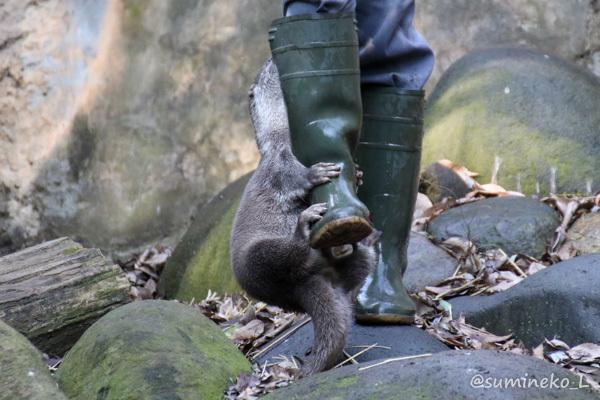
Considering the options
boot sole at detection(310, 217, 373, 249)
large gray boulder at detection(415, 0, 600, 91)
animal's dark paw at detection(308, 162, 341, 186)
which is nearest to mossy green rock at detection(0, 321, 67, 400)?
boot sole at detection(310, 217, 373, 249)

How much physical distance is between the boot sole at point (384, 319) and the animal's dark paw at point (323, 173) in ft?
2.29

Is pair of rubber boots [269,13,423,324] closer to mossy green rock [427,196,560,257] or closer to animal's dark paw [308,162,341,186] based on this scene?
animal's dark paw [308,162,341,186]

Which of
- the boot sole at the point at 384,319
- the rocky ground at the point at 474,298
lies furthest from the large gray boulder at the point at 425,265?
the boot sole at the point at 384,319

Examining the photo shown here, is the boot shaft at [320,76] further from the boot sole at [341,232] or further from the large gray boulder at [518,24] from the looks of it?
the large gray boulder at [518,24]

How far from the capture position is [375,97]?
9.31 ft

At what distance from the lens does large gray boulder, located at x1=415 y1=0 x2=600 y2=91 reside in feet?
19.5

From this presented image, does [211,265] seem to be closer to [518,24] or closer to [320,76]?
[320,76]

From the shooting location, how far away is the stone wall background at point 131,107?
5742mm

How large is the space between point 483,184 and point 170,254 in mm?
2563

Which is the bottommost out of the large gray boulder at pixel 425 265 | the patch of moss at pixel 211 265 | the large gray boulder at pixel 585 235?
the patch of moss at pixel 211 265

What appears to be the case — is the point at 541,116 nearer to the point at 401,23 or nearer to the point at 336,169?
the point at 401,23

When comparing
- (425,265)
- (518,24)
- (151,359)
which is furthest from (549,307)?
(518,24)

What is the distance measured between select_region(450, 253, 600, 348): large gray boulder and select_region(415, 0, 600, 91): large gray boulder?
10.8ft

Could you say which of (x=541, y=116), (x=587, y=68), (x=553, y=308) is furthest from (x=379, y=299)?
(x=587, y=68)
